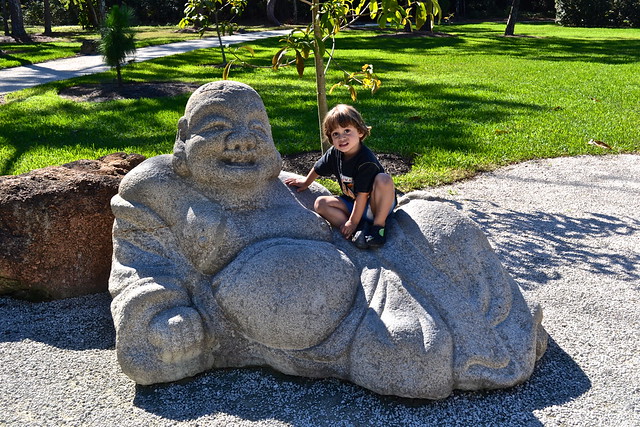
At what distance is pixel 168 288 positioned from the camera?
334 centimetres

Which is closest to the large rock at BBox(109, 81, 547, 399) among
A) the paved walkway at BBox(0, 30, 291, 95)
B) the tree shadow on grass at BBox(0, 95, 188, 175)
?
the tree shadow on grass at BBox(0, 95, 188, 175)

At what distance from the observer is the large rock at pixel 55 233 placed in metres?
4.21

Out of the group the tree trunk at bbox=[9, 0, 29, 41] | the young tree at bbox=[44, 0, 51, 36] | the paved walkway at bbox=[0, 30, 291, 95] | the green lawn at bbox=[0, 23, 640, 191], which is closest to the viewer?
the green lawn at bbox=[0, 23, 640, 191]

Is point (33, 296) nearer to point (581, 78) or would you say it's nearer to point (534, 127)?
point (534, 127)

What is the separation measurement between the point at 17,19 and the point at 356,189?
22.0m

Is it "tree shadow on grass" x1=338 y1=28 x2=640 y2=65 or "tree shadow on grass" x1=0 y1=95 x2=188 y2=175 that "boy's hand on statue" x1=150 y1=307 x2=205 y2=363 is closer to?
"tree shadow on grass" x1=0 y1=95 x2=188 y2=175

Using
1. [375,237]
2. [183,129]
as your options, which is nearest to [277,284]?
[375,237]

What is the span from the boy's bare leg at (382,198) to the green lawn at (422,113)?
292 cm

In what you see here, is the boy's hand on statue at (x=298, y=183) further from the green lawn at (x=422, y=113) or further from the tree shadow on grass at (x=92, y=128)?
the tree shadow on grass at (x=92, y=128)

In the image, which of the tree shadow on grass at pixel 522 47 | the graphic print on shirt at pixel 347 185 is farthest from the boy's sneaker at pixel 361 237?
the tree shadow on grass at pixel 522 47

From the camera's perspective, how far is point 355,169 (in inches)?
147

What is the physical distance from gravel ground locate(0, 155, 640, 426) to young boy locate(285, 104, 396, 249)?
493 millimetres

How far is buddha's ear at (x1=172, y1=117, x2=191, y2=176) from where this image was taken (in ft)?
11.5

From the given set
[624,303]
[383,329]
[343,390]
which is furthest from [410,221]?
[624,303]
